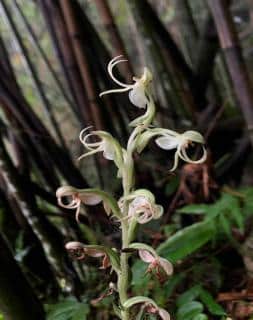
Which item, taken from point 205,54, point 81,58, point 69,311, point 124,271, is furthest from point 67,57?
point 124,271

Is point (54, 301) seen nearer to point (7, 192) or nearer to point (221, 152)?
point (7, 192)

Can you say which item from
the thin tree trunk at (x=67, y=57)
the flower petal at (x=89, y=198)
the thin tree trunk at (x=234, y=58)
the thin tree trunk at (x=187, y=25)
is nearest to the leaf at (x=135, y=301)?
the flower petal at (x=89, y=198)

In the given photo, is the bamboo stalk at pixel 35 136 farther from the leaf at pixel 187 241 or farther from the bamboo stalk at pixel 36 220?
the leaf at pixel 187 241

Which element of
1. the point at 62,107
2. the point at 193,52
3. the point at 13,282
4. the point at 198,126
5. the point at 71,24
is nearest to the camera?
the point at 13,282

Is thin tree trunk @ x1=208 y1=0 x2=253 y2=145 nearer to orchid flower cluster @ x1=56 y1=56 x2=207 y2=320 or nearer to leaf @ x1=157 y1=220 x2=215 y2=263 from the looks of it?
leaf @ x1=157 y1=220 x2=215 y2=263

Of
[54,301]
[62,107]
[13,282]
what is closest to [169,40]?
[62,107]

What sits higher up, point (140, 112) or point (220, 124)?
point (140, 112)

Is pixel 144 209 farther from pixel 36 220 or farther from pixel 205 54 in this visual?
pixel 205 54
